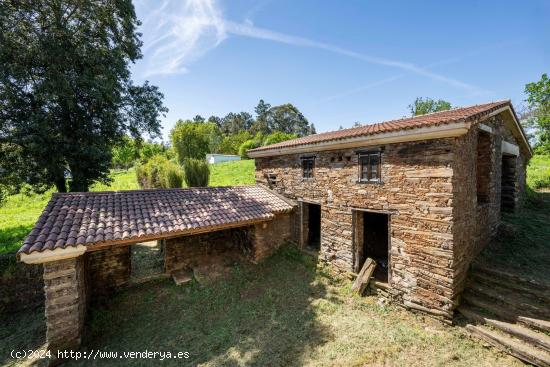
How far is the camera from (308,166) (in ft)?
31.0

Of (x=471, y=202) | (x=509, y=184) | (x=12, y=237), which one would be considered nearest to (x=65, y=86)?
(x=12, y=237)

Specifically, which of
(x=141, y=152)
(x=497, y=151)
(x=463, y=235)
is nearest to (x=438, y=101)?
(x=497, y=151)

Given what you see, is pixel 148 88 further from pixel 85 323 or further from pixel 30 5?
pixel 85 323

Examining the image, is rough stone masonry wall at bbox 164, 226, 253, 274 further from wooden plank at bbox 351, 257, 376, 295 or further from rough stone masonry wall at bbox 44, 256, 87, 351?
wooden plank at bbox 351, 257, 376, 295

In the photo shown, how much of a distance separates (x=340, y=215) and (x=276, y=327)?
3.93 metres

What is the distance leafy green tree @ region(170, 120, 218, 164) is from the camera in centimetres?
3838

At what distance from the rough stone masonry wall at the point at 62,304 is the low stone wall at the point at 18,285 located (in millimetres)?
4261

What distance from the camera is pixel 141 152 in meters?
46.3

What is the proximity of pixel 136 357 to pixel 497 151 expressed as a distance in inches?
492

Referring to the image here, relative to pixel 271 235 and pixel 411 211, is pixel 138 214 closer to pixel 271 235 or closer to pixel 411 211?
pixel 271 235

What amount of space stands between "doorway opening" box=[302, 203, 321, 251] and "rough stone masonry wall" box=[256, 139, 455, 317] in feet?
5.47

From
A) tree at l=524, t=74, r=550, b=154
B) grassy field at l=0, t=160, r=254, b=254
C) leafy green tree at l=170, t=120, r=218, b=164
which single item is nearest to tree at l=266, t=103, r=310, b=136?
leafy green tree at l=170, t=120, r=218, b=164

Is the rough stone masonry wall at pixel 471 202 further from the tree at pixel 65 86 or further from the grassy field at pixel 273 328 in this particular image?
the tree at pixel 65 86

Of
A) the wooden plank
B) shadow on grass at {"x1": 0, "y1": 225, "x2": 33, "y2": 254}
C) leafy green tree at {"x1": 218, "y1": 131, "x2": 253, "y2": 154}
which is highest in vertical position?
leafy green tree at {"x1": 218, "y1": 131, "x2": 253, "y2": 154}
